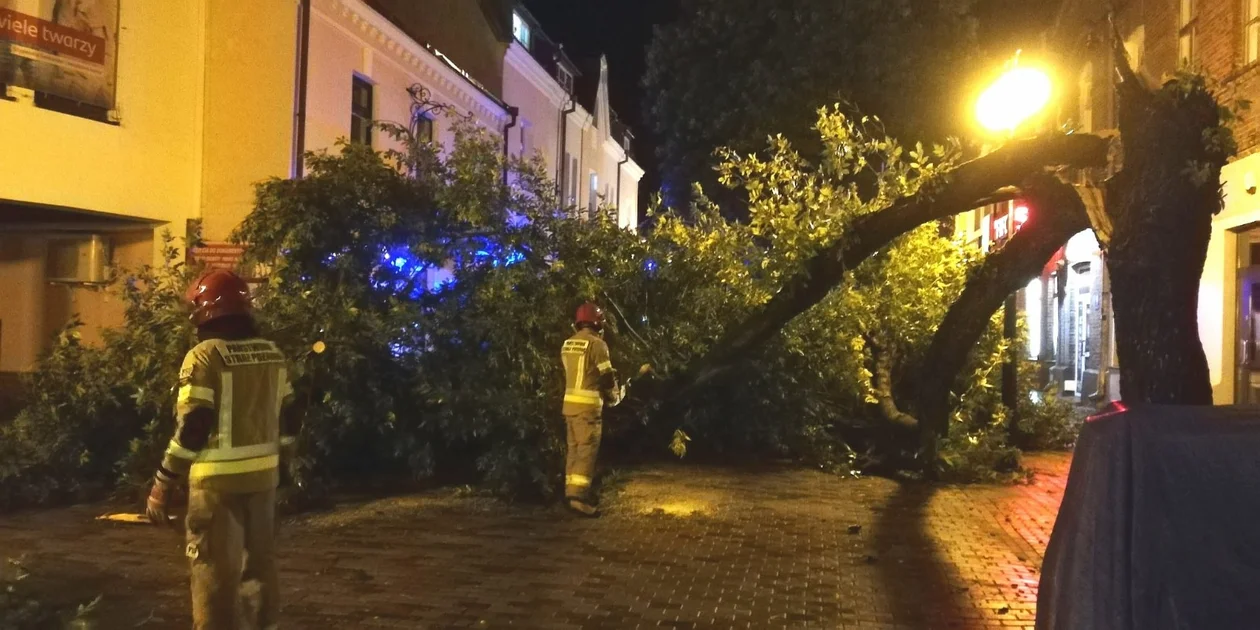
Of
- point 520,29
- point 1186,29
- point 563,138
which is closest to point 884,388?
point 1186,29

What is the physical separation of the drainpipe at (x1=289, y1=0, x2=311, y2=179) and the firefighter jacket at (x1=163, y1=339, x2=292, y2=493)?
8.55 meters

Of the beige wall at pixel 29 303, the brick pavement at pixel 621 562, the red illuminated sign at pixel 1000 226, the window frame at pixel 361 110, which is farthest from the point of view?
the window frame at pixel 361 110

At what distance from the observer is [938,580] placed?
6379mm

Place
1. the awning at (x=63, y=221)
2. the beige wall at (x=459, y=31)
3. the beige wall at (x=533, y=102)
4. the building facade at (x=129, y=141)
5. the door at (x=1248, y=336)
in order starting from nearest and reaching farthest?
the building facade at (x=129, y=141)
the door at (x=1248, y=336)
the awning at (x=63, y=221)
the beige wall at (x=459, y=31)
the beige wall at (x=533, y=102)

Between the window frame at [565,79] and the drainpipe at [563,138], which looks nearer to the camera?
the drainpipe at [563,138]

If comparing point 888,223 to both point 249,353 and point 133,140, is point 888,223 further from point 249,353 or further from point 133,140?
point 133,140

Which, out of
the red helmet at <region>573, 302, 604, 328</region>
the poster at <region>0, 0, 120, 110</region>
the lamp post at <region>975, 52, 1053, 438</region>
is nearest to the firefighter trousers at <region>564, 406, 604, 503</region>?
the red helmet at <region>573, 302, 604, 328</region>

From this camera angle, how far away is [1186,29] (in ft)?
40.9

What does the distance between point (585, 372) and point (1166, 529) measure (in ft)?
19.3

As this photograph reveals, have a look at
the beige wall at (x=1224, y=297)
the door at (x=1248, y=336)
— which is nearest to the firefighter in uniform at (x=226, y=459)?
the beige wall at (x=1224, y=297)

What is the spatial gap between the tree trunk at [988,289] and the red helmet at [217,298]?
205 inches

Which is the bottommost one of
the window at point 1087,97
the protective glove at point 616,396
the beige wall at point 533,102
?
the protective glove at point 616,396

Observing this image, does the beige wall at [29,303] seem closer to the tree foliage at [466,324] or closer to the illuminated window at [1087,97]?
the tree foliage at [466,324]

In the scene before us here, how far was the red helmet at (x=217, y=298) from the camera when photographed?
4551 mm
